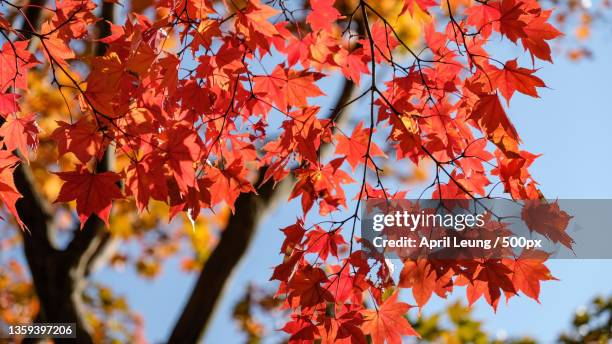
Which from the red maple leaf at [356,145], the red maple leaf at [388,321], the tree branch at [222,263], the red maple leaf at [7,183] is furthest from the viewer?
the tree branch at [222,263]

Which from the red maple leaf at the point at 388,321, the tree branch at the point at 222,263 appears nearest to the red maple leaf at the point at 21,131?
the red maple leaf at the point at 388,321

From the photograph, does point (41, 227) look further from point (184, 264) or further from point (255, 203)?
point (184, 264)

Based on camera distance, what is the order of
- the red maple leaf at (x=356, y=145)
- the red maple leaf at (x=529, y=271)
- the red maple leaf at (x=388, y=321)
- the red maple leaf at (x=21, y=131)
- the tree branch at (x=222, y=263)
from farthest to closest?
the tree branch at (x=222, y=263) < the red maple leaf at (x=356, y=145) < the red maple leaf at (x=21, y=131) < the red maple leaf at (x=388, y=321) < the red maple leaf at (x=529, y=271)

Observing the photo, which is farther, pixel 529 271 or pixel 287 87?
pixel 287 87

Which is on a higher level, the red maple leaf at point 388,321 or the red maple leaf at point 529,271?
the red maple leaf at point 529,271

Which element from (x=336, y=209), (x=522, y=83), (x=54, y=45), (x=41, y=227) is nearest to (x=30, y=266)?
(x=41, y=227)

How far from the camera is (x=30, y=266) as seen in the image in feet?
13.1

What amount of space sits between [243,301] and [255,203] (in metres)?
4.60

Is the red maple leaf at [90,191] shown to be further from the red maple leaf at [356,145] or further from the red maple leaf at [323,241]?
the red maple leaf at [356,145]

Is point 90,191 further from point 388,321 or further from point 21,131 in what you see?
point 388,321

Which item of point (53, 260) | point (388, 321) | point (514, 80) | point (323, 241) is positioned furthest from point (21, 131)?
point (53, 260)

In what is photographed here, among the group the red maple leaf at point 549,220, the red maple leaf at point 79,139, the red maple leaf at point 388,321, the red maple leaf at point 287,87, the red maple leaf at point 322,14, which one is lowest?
the red maple leaf at point 388,321

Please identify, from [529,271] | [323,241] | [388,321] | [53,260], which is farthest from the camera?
[53,260]

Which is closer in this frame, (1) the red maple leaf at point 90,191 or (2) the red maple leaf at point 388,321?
(1) the red maple leaf at point 90,191
